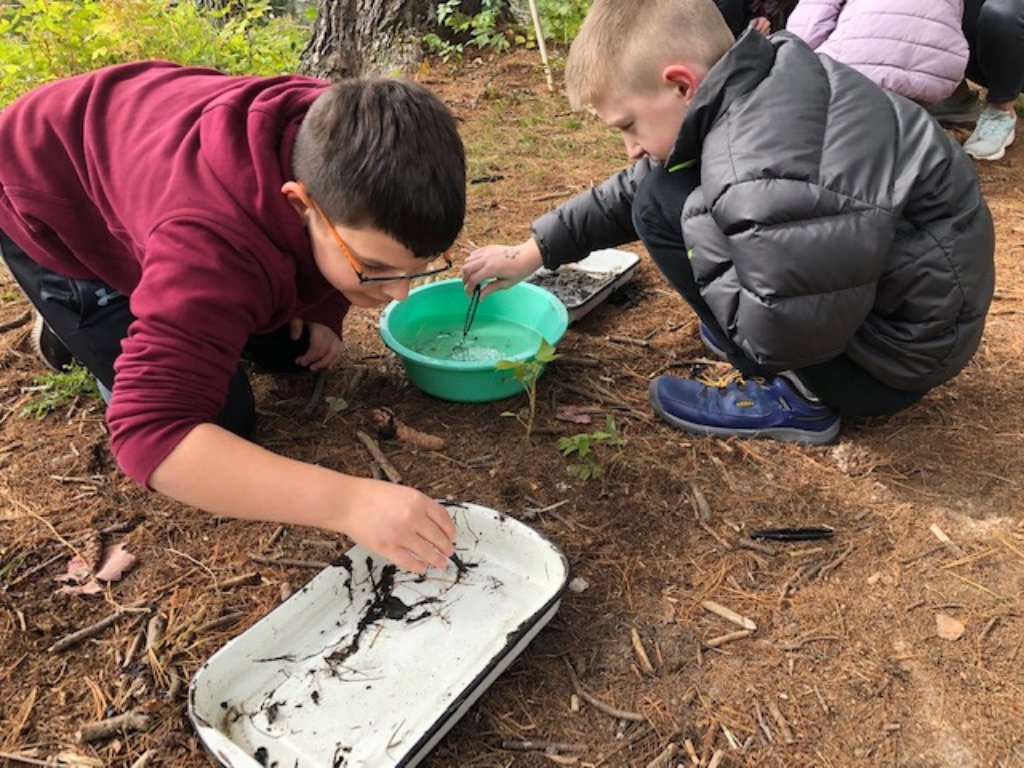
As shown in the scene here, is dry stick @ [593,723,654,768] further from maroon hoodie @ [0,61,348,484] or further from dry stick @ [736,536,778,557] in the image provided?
maroon hoodie @ [0,61,348,484]

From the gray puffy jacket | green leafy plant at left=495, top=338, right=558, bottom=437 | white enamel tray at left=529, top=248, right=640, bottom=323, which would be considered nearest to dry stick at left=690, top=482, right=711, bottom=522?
the gray puffy jacket

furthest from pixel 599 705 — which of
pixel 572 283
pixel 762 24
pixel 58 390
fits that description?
pixel 762 24

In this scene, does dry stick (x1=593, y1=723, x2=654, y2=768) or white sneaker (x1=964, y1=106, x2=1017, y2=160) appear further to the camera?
white sneaker (x1=964, y1=106, x2=1017, y2=160)

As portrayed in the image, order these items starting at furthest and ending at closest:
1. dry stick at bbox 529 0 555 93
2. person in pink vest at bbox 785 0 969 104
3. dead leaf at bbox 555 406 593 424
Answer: dry stick at bbox 529 0 555 93, person in pink vest at bbox 785 0 969 104, dead leaf at bbox 555 406 593 424

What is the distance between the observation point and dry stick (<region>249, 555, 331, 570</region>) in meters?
1.68

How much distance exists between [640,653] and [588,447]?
600 mm

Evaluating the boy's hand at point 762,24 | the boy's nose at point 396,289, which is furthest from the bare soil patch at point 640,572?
the boy's hand at point 762,24

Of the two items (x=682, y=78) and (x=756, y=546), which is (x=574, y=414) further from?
(x=682, y=78)

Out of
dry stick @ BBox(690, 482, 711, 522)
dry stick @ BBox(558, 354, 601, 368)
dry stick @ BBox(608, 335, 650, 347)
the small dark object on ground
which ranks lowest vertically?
the small dark object on ground

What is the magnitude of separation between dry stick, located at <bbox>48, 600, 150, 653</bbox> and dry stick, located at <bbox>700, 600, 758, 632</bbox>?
1144 mm

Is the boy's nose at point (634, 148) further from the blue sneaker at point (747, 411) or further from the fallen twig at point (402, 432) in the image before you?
the fallen twig at point (402, 432)

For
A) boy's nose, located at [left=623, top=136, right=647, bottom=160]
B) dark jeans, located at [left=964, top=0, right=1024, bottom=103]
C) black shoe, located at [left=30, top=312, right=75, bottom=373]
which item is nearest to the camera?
boy's nose, located at [left=623, top=136, right=647, bottom=160]

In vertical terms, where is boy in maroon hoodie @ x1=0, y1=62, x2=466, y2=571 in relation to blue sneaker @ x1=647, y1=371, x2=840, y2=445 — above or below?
above

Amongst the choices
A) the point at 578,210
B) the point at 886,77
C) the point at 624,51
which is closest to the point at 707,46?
the point at 624,51
